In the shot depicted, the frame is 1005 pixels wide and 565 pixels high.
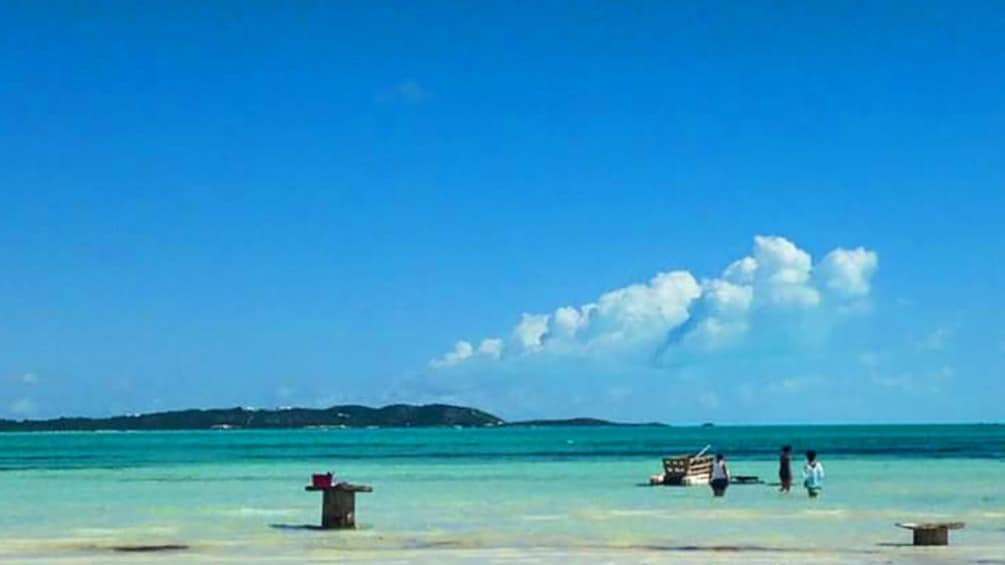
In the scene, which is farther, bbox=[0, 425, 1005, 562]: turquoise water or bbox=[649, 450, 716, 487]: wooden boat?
bbox=[649, 450, 716, 487]: wooden boat

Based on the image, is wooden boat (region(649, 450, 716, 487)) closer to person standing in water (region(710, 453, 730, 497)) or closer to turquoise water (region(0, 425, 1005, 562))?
turquoise water (region(0, 425, 1005, 562))

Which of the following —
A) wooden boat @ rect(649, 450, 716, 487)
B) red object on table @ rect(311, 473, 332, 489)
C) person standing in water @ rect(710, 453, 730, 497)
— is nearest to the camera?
red object on table @ rect(311, 473, 332, 489)

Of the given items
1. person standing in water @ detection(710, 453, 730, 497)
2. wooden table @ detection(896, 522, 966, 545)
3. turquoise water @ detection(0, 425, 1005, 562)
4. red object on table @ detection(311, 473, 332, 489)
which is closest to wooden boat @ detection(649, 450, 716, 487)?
turquoise water @ detection(0, 425, 1005, 562)

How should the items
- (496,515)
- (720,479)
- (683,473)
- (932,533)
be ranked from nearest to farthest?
(932,533) → (496,515) → (720,479) → (683,473)

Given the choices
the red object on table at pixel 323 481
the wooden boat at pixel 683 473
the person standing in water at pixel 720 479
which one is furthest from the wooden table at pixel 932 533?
the wooden boat at pixel 683 473

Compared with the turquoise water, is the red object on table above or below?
above

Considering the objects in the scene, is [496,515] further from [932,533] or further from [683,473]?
[683,473]

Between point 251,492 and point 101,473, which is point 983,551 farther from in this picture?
point 101,473

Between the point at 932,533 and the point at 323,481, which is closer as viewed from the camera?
the point at 932,533

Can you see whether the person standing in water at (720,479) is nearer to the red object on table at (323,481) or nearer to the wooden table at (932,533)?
the red object on table at (323,481)

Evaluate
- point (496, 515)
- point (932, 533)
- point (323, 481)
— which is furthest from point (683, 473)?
point (932, 533)

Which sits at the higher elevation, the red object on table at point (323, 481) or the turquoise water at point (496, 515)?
the red object on table at point (323, 481)

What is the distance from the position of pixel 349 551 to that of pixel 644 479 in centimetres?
4029

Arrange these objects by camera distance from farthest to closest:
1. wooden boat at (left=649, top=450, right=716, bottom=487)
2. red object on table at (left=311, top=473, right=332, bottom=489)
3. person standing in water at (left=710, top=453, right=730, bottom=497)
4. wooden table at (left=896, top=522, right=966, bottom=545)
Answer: wooden boat at (left=649, top=450, right=716, bottom=487) < person standing in water at (left=710, top=453, right=730, bottom=497) < red object on table at (left=311, top=473, right=332, bottom=489) < wooden table at (left=896, top=522, right=966, bottom=545)
